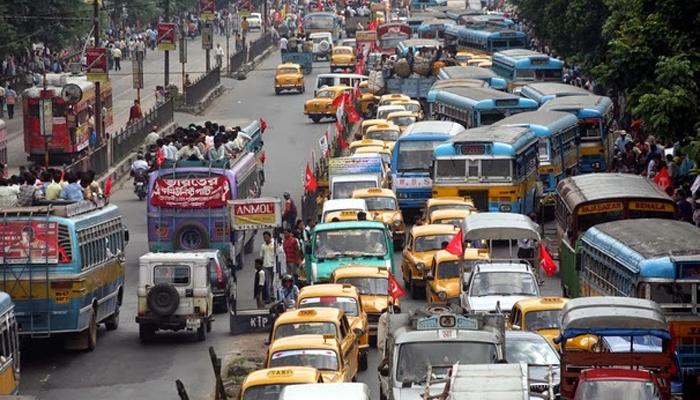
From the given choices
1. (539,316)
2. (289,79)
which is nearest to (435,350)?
(539,316)

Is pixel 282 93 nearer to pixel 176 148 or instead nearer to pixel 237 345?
pixel 176 148

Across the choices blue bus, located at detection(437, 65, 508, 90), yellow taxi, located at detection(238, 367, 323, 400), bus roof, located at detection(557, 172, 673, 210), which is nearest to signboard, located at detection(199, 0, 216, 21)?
blue bus, located at detection(437, 65, 508, 90)

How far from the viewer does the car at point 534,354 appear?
81.1 ft

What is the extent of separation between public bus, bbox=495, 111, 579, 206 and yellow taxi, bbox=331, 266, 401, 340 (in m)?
14.0

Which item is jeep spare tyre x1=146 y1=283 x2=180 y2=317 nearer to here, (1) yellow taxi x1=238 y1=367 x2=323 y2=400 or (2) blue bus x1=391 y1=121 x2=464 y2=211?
(1) yellow taxi x1=238 y1=367 x2=323 y2=400

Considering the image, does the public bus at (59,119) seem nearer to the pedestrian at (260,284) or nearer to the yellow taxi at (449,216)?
the yellow taxi at (449,216)

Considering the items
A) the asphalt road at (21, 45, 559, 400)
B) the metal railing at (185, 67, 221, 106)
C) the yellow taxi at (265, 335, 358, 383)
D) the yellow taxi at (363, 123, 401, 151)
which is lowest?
the metal railing at (185, 67, 221, 106)

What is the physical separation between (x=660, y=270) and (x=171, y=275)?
10020 millimetres

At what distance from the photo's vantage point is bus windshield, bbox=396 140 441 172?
4894 cm

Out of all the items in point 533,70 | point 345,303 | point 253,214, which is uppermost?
point 253,214

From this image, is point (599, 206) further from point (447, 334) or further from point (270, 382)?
point (270, 382)

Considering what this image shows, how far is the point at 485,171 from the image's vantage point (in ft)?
148

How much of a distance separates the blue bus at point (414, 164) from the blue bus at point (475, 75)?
16973 mm

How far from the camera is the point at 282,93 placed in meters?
88.1
